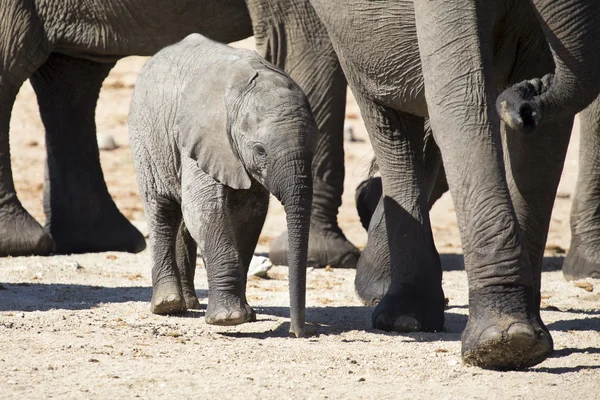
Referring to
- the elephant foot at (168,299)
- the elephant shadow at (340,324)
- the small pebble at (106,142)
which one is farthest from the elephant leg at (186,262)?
the small pebble at (106,142)

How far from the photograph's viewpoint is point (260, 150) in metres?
4.33

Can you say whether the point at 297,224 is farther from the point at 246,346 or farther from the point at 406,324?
the point at 406,324

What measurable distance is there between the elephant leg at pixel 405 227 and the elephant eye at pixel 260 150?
68 cm

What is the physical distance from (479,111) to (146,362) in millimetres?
1165

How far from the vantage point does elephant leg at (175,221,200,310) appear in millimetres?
4941

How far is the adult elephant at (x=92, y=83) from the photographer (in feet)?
20.6

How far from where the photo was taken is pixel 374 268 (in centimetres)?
538

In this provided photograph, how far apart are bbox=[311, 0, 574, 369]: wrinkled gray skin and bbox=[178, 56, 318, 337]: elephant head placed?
37 centimetres

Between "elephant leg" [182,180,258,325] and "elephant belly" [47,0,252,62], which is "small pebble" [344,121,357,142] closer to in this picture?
"elephant belly" [47,0,252,62]

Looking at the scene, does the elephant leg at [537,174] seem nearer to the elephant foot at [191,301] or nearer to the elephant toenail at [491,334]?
the elephant toenail at [491,334]

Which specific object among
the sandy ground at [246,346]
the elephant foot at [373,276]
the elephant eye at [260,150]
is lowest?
the sandy ground at [246,346]

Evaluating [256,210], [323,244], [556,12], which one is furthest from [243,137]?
[323,244]

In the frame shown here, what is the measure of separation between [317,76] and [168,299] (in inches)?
71.5

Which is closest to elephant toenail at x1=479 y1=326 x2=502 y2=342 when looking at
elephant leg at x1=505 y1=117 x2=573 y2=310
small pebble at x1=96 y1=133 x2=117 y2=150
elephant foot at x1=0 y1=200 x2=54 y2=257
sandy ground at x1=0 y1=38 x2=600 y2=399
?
sandy ground at x1=0 y1=38 x2=600 y2=399
